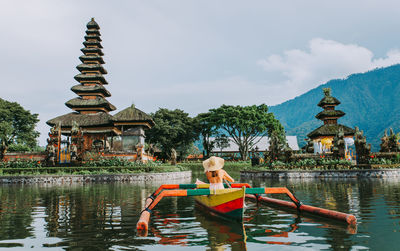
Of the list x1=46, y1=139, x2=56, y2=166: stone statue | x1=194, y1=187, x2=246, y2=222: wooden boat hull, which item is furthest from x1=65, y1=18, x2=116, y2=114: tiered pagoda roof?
x1=194, y1=187, x2=246, y2=222: wooden boat hull

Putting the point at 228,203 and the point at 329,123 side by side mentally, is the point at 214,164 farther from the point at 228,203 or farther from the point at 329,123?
the point at 329,123

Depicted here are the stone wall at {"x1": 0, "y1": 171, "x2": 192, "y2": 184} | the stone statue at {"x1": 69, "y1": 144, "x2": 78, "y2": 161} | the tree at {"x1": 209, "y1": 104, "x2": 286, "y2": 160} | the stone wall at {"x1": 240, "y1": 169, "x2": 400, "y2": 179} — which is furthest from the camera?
the tree at {"x1": 209, "y1": 104, "x2": 286, "y2": 160}

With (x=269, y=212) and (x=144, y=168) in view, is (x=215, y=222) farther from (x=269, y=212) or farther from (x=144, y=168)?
(x=144, y=168)

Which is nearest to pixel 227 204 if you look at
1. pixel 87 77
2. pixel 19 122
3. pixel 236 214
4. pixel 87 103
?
pixel 236 214

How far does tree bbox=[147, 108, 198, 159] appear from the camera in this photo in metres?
53.7

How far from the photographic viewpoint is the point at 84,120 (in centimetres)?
3888

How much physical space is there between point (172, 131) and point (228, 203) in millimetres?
46847

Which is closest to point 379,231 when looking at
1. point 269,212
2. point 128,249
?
point 269,212

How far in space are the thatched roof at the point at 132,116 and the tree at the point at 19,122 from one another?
34328 millimetres

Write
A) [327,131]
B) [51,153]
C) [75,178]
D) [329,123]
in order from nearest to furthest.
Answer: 1. [75,178]
2. [51,153]
3. [327,131]
4. [329,123]

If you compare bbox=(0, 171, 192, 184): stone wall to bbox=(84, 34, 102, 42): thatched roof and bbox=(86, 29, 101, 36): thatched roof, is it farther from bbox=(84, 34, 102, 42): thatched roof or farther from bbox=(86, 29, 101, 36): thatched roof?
bbox=(86, 29, 101, 36): thatched roof

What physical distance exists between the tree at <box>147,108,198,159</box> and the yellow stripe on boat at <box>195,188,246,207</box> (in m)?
44.9

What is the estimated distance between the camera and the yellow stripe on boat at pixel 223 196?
6.96 meters

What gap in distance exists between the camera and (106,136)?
39438 mm
